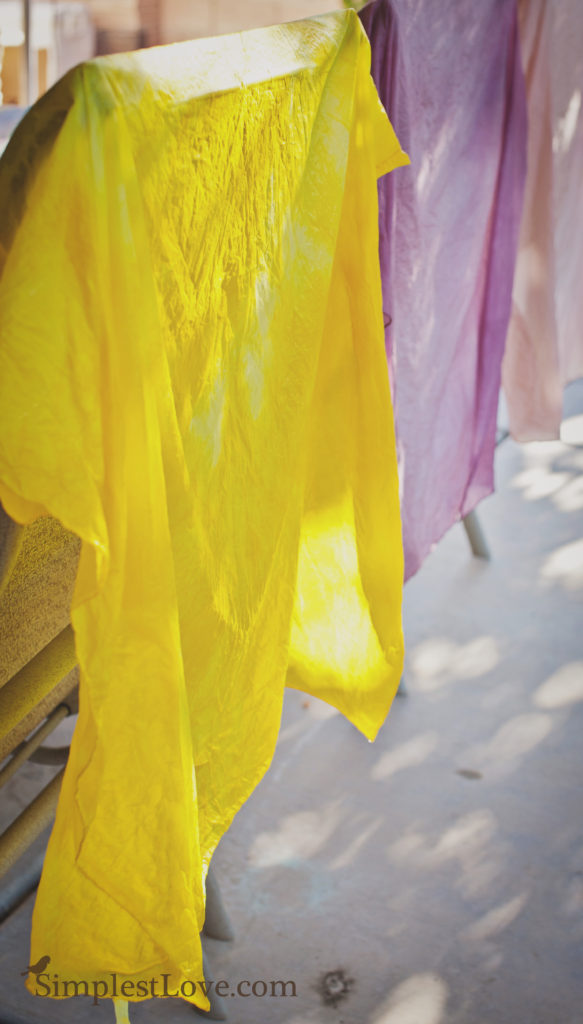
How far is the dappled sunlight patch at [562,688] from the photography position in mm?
1897

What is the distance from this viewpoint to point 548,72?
182 centimetres

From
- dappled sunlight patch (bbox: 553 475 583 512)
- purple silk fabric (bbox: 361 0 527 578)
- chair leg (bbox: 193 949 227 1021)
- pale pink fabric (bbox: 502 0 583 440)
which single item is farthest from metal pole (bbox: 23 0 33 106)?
chair leg (bbox: 193 949 227 1021)

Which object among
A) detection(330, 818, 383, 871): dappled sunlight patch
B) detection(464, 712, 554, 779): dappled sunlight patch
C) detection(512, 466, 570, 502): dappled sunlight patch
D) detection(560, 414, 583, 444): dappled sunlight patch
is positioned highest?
detection(560, 414, 583, 444): dappled sunlight patch

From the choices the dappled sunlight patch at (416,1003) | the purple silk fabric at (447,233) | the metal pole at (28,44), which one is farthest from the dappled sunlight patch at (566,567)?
the metal pole at (28,44)

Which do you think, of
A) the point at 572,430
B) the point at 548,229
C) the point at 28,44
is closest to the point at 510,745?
the point at 548,229

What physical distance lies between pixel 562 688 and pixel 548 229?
94 cm

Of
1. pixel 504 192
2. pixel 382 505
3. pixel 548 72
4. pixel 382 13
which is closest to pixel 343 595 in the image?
pixel 382 505

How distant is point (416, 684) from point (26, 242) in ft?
4.97

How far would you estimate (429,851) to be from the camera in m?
1.54

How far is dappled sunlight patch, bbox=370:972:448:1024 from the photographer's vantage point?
1.25 meters

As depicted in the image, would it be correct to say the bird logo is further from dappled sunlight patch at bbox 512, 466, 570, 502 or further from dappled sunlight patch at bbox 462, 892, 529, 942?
dappled sunlight patch at bbox 512, 466, 570, 502

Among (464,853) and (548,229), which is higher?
(548,229)

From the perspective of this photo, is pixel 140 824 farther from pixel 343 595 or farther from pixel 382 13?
pixel 382 13

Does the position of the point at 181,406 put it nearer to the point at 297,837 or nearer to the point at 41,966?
the point at 41,966
